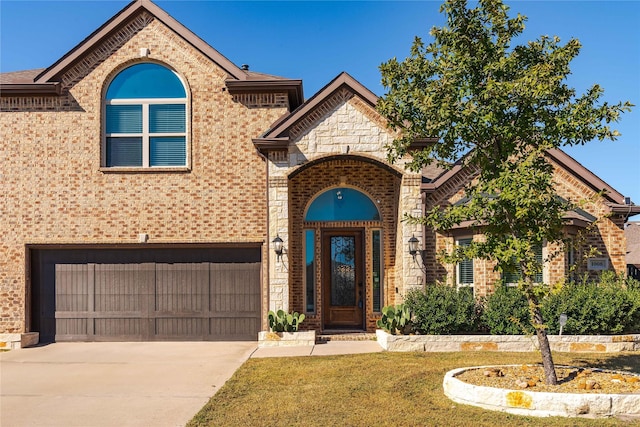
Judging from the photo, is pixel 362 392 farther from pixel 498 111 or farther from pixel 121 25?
pixel 121 25

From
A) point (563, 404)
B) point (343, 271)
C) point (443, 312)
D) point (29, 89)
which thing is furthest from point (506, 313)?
point (29, 89)

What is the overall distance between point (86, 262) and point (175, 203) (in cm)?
267

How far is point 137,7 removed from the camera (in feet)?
45.9

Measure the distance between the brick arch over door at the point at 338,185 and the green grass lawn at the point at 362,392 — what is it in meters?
3.43

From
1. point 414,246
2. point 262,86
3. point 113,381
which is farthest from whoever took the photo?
point 262,86

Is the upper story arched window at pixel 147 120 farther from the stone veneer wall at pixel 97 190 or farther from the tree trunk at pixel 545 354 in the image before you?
the tree trunk at pixel 545 354

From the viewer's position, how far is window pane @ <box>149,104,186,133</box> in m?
14.0

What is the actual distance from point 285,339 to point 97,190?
18.9 ft

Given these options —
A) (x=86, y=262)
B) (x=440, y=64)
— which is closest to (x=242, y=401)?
(x=440, y=64)

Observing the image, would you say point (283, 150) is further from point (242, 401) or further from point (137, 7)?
point (242, 401)

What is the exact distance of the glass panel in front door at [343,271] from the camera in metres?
14.8

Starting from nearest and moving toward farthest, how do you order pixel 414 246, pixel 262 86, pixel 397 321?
pixel 397 321 < pixel 414 246 < pixel 262 86

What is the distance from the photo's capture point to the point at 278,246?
522 inches

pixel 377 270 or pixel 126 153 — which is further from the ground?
pixel 126 153
